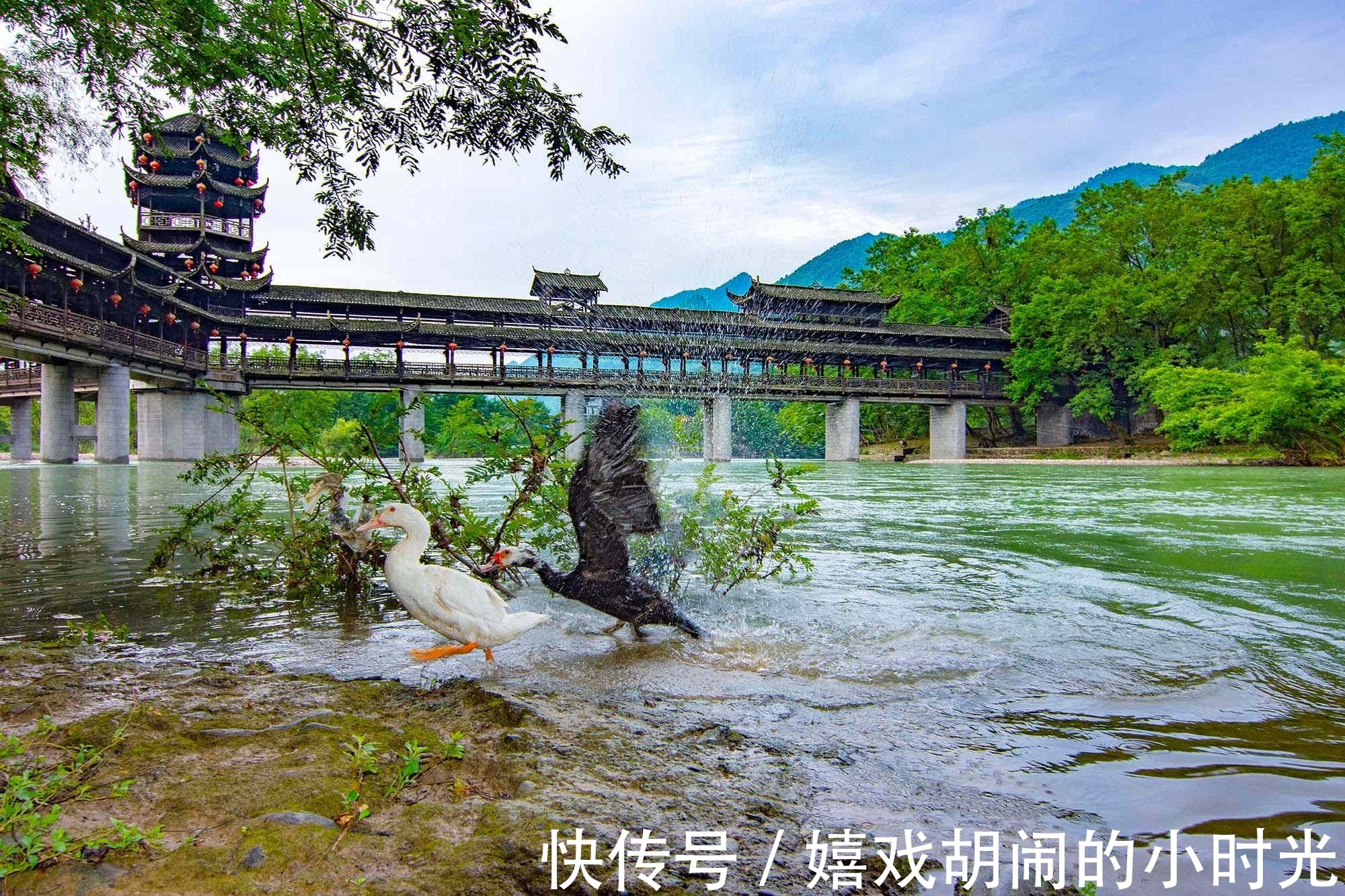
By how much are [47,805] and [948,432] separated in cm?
4945

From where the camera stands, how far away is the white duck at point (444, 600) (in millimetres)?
3545

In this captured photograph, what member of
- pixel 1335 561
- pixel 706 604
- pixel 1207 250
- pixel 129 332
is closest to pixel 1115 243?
pixel 1207 250

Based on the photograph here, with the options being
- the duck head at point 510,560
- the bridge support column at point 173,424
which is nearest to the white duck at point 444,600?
the duck head at point 510,560

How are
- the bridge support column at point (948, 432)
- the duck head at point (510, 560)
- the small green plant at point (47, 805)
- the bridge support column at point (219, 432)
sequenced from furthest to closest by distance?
the bridge support column at point (948, 432)
the bridge support column at point (219, 432)
the duck head at point (510, 560)
the small green plant at point (47, 805)

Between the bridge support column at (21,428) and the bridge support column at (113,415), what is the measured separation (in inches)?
821

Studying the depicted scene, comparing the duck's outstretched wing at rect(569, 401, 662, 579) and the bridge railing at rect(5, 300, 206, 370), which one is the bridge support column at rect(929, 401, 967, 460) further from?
the duck's outstretched wing at rect(569, 401, 662, 579)

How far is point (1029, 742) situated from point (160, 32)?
729 cm

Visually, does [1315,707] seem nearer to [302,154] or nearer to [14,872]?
[14,872]

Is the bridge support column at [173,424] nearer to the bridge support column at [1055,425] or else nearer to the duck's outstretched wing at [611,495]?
the duck's outstretched wing at [611,495]

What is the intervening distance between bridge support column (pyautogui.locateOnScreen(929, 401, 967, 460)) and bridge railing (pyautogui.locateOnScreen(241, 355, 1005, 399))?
1.16 m

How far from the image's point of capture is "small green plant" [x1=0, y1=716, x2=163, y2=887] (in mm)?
1613

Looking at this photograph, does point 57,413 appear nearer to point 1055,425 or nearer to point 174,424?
point 174,424

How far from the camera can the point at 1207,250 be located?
3631cm

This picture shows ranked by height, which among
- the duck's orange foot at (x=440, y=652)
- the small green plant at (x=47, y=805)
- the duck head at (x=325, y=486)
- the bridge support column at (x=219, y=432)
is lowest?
the duck's orange foot at (x=440, y=652)
